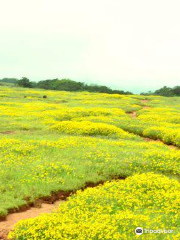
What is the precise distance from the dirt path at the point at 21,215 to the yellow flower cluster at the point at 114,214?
0.63 metres

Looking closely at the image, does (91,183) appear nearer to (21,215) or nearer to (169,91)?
(21,215)

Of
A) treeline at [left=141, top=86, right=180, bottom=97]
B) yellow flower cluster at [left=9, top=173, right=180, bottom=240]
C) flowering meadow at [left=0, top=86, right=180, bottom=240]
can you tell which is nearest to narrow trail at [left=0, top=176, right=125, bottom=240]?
flowering meadow at [left=0, top=86, right=180, bottom=240]

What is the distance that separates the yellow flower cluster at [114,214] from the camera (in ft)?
30.4

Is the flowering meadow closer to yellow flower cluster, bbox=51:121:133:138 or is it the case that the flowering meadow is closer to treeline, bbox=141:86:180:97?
yellow flower cluster, bbox=51:121:133:138

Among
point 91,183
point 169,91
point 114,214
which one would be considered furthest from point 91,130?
point 169,91

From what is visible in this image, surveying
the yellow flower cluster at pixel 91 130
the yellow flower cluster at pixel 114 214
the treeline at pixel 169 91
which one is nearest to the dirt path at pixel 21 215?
the yellow flower cluster at pixel 114 214

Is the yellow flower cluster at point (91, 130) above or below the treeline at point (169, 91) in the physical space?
below

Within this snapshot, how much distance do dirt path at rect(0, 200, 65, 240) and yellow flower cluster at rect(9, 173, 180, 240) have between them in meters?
0.63

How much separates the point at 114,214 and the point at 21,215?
3.34m

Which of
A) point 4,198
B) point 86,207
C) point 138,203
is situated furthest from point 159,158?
point 4,198

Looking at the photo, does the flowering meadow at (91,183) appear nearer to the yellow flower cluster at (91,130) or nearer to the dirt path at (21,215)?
the dirt path at (21,215)

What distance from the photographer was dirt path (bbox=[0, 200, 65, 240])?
1016cm

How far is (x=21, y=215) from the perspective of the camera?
11367 millimetres

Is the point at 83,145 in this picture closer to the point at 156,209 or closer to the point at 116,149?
the point at 116,149
